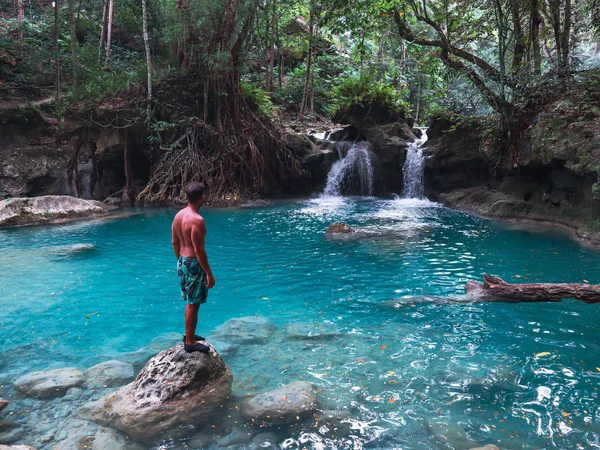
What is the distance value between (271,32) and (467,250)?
16.3m

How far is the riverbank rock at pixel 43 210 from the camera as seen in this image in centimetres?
1216

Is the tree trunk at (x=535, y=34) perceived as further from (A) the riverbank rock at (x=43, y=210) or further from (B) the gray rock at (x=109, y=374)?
(A) the riverbank rock at (x=43, y=210)

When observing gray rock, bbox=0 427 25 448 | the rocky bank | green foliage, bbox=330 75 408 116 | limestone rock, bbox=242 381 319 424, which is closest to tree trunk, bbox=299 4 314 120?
green foliage, bbox=330 75 408 116

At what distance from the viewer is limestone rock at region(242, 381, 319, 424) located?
3381 mm

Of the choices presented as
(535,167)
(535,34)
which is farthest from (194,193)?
(535,34)

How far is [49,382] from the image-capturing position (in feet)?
13.1

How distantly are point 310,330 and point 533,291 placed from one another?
8.28 feet

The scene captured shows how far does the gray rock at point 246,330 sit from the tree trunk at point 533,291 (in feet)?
8.57

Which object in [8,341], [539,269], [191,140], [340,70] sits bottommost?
[8,341]

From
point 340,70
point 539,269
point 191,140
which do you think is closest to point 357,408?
point 539,269

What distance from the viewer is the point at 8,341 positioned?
199 inches

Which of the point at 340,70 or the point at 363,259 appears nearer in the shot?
the point at 363,259

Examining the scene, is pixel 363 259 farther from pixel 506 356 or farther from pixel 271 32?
pixel 271 32

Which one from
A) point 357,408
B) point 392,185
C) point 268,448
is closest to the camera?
point 268,448
